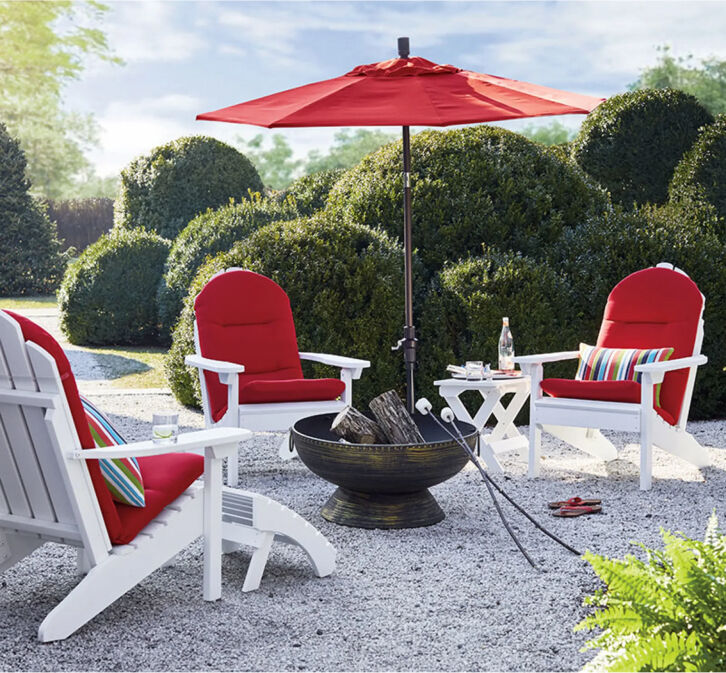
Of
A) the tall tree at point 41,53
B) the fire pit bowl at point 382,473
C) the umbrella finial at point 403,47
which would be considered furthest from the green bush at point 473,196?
the tall tree at point 41,53

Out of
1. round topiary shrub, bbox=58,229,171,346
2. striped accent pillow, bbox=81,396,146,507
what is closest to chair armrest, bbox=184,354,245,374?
striped accent pillow, bbox=81,396,146,507

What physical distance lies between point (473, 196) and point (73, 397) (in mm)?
4693

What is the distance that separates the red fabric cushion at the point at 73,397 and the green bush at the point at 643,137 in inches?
363

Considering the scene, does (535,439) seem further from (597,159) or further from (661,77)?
(661,77)

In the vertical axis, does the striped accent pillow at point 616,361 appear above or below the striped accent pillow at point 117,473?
below

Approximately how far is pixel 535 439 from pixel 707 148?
5293 mm

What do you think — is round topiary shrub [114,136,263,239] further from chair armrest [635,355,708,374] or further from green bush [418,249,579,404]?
chair armrest [635,355,708,374]

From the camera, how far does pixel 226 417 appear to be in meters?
4.80

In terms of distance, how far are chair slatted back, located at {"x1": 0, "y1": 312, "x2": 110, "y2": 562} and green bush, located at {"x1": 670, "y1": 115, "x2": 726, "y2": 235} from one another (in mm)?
7492

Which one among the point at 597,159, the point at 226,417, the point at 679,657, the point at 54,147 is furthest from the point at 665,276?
the point at 54,147

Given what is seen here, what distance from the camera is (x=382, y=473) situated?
12.8 feet

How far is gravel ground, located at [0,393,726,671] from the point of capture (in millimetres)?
2756

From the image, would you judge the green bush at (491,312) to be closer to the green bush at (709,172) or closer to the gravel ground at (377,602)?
the gravel ground at (377,602)

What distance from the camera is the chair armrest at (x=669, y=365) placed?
4.64 meters
